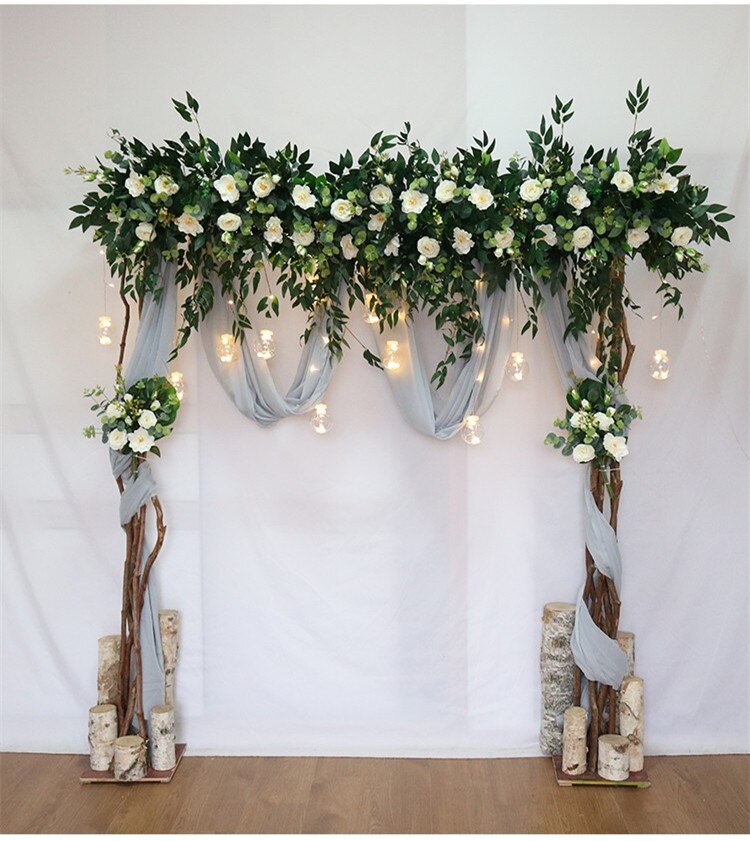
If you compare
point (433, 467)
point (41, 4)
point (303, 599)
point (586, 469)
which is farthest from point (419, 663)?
point (41, 4)

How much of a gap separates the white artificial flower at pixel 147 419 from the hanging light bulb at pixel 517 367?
127 centimetres

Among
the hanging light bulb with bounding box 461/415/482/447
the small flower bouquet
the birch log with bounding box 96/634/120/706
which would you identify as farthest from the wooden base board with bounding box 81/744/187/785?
the small flower bouquet

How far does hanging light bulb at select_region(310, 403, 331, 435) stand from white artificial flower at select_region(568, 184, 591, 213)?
3.65ft

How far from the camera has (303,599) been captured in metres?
3.47

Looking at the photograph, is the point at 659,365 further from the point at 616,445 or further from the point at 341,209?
the point at 341,209

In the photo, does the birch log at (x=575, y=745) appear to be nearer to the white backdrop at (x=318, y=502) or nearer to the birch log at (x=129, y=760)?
the white backdrop at (x=318, y=502)

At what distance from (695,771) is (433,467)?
1416mm

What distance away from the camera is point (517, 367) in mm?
3385

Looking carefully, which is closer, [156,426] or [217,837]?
[217,837]

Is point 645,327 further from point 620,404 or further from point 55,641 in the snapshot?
point 55,641

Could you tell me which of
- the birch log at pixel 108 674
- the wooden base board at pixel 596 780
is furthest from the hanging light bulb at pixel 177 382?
the wooden base board at pixel 596 780

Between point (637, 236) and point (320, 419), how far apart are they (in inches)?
49.4

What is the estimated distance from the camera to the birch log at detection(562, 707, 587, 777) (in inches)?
126

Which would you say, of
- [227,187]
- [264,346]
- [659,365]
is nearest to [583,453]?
[659,365]
